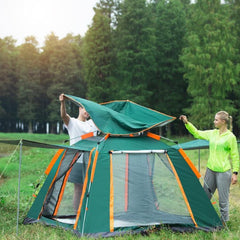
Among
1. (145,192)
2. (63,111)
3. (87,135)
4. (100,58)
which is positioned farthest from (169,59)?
(145,192)

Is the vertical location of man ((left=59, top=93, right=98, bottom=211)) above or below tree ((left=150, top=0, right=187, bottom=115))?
below

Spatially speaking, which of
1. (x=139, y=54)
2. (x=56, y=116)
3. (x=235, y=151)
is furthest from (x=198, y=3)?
(x=235, y=151)

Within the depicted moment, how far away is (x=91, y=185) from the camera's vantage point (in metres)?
4.56

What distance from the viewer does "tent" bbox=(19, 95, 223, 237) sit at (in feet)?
14.8

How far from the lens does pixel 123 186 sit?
4.66 meters

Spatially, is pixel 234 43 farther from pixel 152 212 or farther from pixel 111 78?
pixel 152 212

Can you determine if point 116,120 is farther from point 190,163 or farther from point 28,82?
point 28,82

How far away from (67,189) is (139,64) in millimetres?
22195

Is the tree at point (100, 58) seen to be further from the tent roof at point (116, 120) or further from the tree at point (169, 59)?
the tent roof at point (116, 120)

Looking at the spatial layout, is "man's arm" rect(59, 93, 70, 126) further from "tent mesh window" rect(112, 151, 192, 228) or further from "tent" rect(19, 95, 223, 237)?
"tent mesh window" rect(112, 151, 192, 228)

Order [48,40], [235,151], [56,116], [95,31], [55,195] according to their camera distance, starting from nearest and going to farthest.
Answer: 1. [235,151]
2. [55,195]
3. [95,31]
4. [56,116]
5. [48,40]

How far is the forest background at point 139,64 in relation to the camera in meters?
22.5

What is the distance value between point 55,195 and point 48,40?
106ft

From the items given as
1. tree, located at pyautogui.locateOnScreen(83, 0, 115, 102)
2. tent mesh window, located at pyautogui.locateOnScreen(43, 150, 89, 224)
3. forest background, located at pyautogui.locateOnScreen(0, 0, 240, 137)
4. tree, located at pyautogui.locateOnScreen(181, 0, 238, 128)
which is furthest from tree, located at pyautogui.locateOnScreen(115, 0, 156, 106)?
tent mesh window, located at pyautogui.locateOnScreen(43, 150, 89, 224)
